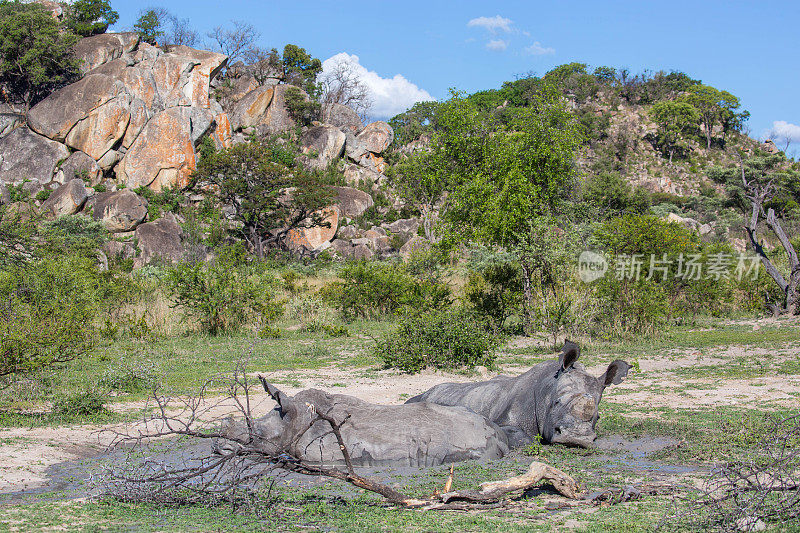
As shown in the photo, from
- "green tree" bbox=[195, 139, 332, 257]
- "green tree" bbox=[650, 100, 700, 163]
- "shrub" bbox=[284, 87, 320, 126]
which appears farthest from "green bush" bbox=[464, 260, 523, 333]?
"green tree" bbox=[650, 100, 700, 163]

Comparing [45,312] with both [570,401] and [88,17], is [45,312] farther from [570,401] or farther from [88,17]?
[88,17]

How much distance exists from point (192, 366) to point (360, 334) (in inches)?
204

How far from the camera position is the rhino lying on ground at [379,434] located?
6.52 metres

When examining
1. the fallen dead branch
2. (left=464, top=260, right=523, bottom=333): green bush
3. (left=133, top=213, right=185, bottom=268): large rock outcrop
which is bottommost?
the fallen dead branch

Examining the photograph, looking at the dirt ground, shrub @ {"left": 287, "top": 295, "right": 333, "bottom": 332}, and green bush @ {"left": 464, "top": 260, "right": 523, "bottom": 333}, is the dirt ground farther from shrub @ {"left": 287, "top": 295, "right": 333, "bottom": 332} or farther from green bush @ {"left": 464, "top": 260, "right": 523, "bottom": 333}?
shrub @ {"left": 287, "top": 295, "right": 333, "bottom": 332}

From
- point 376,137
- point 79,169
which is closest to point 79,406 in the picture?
point 79,169

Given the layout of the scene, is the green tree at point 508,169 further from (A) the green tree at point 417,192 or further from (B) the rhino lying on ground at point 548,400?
(A) the green tree at point 417,192

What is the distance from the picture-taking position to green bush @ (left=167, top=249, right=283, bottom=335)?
55.5 feet

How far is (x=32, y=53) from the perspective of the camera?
44594 millimetres

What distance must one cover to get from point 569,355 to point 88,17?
5318 centimetres

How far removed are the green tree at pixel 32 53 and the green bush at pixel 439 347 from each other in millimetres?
42181

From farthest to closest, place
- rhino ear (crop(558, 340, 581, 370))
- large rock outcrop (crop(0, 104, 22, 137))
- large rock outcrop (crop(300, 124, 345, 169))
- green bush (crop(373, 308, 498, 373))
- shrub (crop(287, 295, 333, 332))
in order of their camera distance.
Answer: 1. large rock outcrop (crop(300, 124, 345, 169))
2. large rock outcrop (crop(0, 104, 22, 137))
3. shrub (crop(287, 295, 333, 332))
4. green bush (crop(373, 308, 498, 373))
5. rhino ear (crop(558, 340, 581, 370))

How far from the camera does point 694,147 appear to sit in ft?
234

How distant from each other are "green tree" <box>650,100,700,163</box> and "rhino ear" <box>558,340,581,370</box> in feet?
221
